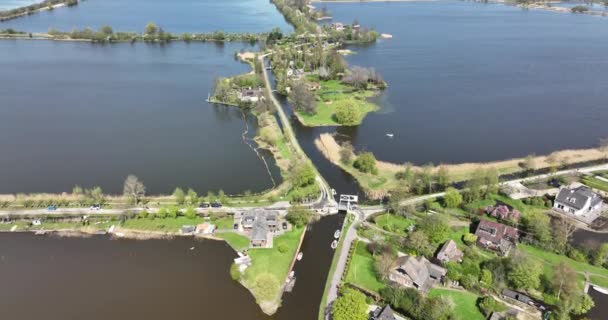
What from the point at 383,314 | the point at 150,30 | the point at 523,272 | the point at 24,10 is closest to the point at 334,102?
the point at 523,272

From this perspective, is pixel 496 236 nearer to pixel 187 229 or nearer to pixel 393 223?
pixel 393 223

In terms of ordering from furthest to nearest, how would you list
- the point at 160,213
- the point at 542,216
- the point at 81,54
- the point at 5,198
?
1. the point at 81,54
2. the point at 5,198
3. the point at 160,213
4. the point at 542,216

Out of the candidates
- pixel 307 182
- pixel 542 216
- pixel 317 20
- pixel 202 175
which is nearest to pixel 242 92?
pixel 202 175

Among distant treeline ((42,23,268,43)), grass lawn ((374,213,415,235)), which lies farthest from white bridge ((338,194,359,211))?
distant treeline ((42,23,268,43))

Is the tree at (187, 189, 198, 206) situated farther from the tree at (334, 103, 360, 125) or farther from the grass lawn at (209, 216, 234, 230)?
the tree at (334, 103, 360, 125)

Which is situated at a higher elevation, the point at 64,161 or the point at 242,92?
the point at 242,92

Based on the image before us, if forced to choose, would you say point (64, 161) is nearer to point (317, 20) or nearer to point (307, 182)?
point (307, 182)
